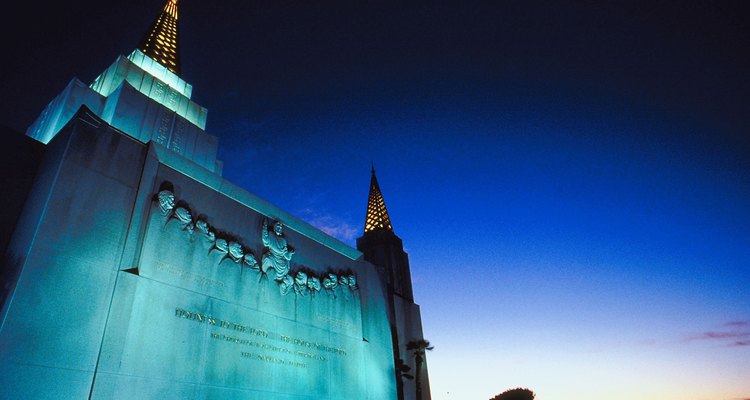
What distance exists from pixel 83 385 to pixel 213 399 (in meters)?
3.12

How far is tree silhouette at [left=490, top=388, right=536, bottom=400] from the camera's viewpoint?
24453 millimetres

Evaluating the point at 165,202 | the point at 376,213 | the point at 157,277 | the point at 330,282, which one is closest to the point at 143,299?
the point at 157,277

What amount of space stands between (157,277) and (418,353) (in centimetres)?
1545

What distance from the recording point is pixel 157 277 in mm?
9836

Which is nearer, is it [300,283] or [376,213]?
[300,283]

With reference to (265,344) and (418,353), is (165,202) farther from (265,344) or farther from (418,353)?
(418,353)

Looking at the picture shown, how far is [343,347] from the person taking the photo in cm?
1466

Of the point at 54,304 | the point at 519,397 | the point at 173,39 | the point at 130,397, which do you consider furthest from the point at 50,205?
the point at 519,397

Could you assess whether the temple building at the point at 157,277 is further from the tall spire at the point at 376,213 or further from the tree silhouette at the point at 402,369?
the tall spire at the point at 376,213

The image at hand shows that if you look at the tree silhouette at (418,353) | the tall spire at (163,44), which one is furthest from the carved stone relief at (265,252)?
the tall spire at (163,44)

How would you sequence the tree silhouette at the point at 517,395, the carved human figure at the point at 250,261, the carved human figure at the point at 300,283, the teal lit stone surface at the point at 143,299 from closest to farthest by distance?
the teal lit stone surface at the point at 143,299 → the carved human figure at the point at 250,261 → the carved human figure at the point at 300,283 → the tree silhouette at the point at 517,395

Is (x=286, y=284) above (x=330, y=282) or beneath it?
beneath

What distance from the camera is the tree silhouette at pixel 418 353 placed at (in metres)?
20.6

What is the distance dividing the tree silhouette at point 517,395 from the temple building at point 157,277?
43.3 feet
